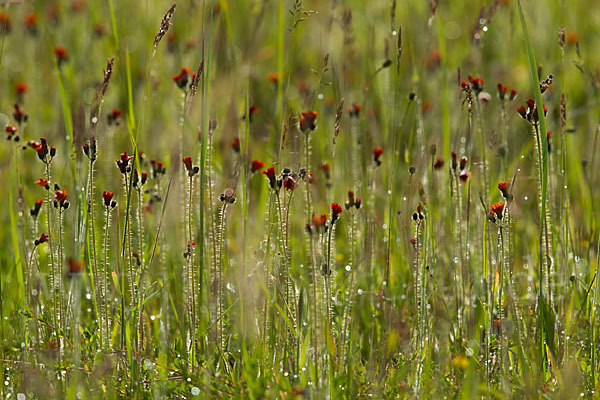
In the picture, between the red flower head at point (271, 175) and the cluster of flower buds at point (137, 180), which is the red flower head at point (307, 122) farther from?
the cluster of flower buds at point (137, 180)

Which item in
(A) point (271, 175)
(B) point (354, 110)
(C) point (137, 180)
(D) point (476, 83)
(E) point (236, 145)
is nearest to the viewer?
(A) point (271, 175)

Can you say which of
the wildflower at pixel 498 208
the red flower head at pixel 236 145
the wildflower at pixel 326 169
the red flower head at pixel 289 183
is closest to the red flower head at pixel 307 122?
the red flower head at pixel 289 183

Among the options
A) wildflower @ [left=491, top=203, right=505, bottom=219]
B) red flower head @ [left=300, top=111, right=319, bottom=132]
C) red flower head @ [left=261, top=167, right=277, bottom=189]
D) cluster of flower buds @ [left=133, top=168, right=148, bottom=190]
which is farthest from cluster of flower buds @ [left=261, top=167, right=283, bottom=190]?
wildflower @ [left=491, top=203, right=505, bottom=219]

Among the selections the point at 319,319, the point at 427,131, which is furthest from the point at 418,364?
the point at 427,131

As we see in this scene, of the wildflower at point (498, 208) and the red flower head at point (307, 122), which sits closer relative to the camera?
the wildflower at point (498, 208)

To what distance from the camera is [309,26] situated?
237 inches

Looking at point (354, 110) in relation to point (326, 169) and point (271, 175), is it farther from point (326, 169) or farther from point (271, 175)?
point (271, 175)

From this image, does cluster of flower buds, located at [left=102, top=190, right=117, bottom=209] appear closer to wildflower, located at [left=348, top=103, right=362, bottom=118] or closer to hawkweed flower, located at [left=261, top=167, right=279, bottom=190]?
hawkweed flower, located at [left=261, top=167, right=279, bottom=190]

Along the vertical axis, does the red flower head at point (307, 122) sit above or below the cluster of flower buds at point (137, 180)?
above

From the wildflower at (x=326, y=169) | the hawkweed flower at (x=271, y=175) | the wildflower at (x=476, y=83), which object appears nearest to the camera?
the hawkweed flower at (x=271, y=175)

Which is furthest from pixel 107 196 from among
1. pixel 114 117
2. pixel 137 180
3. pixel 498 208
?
pixel 498 208

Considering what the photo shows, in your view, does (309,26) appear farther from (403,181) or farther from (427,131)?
(403,181)

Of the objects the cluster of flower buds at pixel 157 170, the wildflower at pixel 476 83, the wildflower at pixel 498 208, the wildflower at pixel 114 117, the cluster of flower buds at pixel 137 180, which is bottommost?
the wildflower at pixel 498 208

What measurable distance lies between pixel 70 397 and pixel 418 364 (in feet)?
2.84
